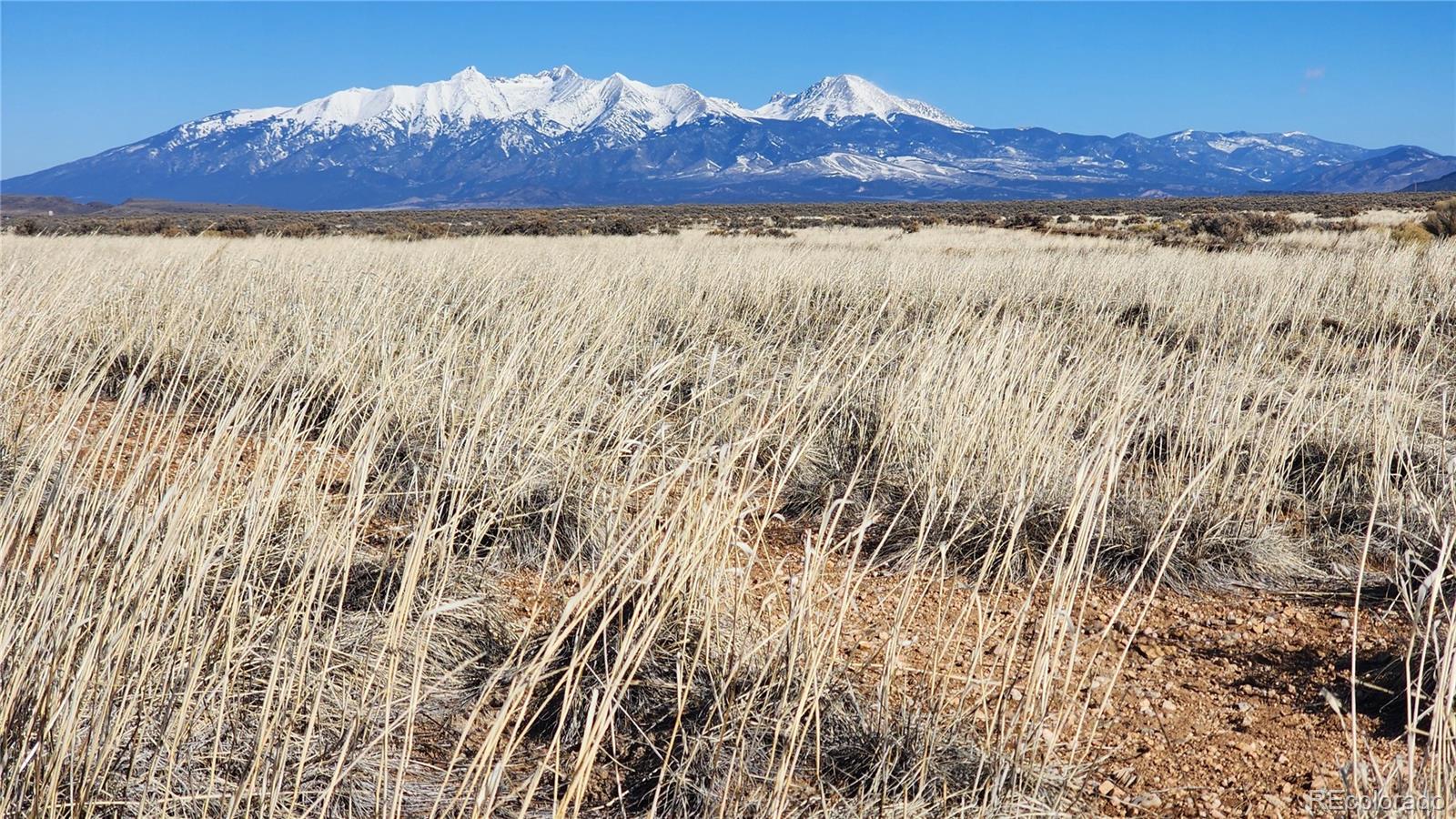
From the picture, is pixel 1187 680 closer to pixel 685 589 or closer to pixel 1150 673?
pixel 1150 673

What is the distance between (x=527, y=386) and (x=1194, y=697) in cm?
238

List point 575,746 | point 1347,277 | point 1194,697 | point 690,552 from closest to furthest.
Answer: point 690,552, point 575,746, point 1194,697, point 1347,277

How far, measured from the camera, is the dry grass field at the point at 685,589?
4.61 feet

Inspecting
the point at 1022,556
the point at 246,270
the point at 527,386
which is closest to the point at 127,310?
the point at 246,270

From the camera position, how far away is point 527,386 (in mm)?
3430

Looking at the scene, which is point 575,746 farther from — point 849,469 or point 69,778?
point 849,469

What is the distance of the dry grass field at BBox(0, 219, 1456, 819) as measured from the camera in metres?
1.41

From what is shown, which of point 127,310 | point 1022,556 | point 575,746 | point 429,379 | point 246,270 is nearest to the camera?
point 575,746

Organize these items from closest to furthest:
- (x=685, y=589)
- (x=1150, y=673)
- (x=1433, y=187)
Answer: (x=685, y=589) < (x=1150, y=673) < (x=1433, y=187)

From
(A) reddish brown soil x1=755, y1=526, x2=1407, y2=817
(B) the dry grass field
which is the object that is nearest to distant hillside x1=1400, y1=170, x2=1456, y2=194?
(B) the dry grass field

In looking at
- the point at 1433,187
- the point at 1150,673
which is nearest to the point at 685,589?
the point at 1150,673

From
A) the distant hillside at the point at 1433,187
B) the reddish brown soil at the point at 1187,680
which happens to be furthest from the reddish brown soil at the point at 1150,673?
the distant hillside at the point at 1433,187

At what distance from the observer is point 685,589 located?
2031mm

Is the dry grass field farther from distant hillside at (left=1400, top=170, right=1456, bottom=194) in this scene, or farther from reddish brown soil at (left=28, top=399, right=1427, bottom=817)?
distant hillside at (left=1400, top=170, right=1456, bottom=194)
